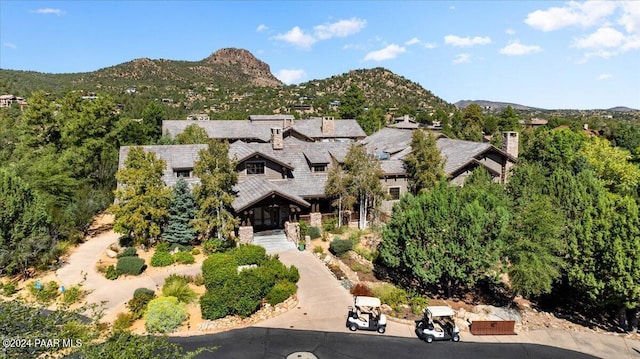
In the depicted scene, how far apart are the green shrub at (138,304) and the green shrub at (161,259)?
18.3 feet

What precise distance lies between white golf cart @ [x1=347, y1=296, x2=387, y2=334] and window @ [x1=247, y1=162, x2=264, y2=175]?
19.5 meters

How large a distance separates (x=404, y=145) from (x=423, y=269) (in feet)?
86.3

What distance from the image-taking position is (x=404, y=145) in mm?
46312

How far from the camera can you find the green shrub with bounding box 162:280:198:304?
2134 centimetres

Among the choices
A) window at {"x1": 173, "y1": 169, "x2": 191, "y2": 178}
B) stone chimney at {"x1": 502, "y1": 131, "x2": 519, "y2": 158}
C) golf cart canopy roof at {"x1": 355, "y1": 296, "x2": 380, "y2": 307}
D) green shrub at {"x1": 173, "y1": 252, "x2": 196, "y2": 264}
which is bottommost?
golf cart canopy roof at {"x1": 355, "y1": 296, "x2": 380, "y2": 307}

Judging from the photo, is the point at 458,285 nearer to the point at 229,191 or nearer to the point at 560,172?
the point at 560,172

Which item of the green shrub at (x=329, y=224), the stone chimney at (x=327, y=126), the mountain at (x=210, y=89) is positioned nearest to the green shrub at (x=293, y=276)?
the green shrub at (x=329, y=224)

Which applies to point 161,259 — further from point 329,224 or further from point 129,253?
point 329,224

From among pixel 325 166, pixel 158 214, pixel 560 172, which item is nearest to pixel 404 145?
pixel 325 166

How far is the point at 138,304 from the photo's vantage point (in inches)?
790

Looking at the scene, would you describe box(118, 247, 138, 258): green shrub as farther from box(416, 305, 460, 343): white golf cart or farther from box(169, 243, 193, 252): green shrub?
box(416, 305, 460, 343): white golf cart

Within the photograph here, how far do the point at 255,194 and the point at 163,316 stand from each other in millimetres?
13555

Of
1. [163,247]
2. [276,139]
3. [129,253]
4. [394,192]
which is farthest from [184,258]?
[394,192]

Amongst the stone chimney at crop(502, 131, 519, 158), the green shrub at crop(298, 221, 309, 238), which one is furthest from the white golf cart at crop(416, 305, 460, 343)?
the stone chimney at crop(502, 131, 519, 158)
